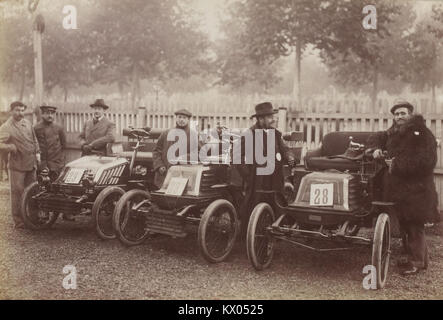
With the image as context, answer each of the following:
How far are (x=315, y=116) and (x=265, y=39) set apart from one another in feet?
28.3

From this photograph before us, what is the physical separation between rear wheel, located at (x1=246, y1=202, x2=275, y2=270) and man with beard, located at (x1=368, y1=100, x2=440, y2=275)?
136cm

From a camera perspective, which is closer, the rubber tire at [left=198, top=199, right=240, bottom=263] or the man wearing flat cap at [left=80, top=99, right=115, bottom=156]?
the rubber tire at [left=198, top=199, right=240, bottom=263]

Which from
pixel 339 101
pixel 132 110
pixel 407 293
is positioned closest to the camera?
pixel 407 293

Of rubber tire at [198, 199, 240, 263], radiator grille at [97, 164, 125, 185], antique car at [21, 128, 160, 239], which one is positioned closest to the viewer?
rubber tire at [198, 199, 240, 263]

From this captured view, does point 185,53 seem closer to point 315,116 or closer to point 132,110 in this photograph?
point 132,110

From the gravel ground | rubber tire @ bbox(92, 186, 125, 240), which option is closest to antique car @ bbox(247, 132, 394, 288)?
the gravel ground

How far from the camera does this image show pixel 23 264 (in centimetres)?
529

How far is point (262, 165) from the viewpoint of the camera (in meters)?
5.68

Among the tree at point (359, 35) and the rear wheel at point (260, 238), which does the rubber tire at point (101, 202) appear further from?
the tree at point (359, 35)

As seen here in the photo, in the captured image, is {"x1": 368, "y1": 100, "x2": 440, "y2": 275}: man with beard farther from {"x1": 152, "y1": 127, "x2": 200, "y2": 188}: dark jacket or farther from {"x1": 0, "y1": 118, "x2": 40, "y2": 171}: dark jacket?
{"x1": 0, "y1": 118, "x2": 40, "y2": 171}: dark jacket

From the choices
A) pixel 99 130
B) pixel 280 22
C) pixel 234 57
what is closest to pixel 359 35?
pixel 280 22

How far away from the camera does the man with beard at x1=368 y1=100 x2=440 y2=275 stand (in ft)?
16.3

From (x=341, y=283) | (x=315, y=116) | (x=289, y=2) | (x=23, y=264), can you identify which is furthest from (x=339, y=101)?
(x=289, y=2)

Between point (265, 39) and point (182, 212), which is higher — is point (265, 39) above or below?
above
